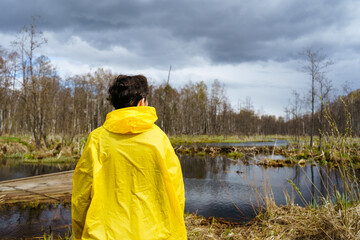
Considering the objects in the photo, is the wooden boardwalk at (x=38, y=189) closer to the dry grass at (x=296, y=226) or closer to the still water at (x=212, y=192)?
the still water at (x=212, y=192)

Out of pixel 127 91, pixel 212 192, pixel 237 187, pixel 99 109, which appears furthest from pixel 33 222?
pixel 99 109

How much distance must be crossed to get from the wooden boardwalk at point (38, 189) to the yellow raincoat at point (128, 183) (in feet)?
21.1

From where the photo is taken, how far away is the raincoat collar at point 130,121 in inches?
57.9

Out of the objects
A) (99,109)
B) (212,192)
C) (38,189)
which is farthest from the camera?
(99,109)

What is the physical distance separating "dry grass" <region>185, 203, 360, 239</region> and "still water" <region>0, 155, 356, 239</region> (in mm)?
329

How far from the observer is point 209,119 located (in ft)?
135

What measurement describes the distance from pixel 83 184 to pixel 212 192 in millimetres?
8069

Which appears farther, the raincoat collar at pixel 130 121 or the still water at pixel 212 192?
the still water at pixel 212 192

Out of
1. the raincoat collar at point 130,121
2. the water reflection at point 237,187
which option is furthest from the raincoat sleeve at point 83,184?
the water reflection at point 237,187

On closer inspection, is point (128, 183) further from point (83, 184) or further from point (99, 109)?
point (99, 109)

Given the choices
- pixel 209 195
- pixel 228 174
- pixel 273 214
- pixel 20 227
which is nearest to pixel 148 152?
pixel 273 214

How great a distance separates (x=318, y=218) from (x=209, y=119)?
37.7 metres

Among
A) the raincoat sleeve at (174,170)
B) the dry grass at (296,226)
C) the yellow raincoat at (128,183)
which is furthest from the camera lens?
the dry grass at (296,226)

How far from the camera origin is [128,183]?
1483mm
